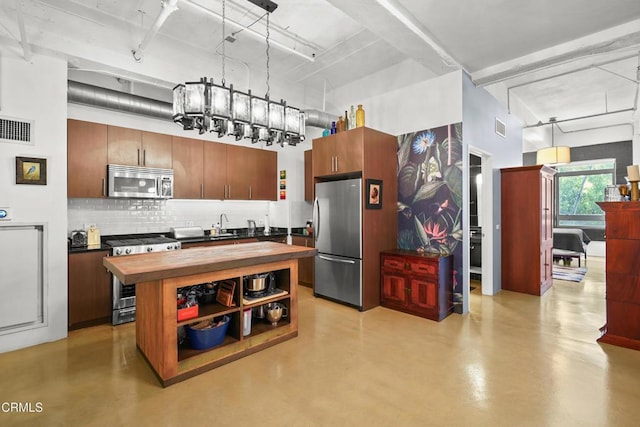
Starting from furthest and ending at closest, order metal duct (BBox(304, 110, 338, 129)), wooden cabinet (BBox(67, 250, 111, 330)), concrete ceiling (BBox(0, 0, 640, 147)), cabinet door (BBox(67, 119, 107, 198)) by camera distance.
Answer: metal duct (BBox(304, 110, 338, 129)) → cabinet door (BBox(67, 119, 107, 198)) → wooden cabinet (BBox(67, 250, 111, 330)) → concrete ceiling (BBox(0, 0, 640, 147))

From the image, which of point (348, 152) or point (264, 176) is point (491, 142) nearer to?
point (348, 152)

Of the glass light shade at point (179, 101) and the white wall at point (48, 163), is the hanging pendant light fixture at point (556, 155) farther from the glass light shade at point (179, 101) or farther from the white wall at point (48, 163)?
the white wall at point (48, 163)

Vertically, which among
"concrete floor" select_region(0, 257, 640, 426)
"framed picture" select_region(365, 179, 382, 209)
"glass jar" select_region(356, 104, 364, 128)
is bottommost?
"concrete floor" select_region(0, 257, 640, 426)

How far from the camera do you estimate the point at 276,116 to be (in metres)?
3.17

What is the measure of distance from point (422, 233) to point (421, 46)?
94.4 inches

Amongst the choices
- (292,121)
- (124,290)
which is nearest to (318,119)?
(292,121)

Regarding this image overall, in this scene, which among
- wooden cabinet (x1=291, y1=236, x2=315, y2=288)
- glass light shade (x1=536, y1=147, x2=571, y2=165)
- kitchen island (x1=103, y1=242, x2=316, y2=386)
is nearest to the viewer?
kitchen island (x1=103, y1=242, x2=316, y2=386)

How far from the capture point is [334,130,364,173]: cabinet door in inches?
169

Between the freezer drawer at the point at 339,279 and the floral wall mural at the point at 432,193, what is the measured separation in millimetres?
920

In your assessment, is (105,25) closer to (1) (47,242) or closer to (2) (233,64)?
(2) (233,64)

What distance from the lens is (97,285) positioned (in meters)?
3.72

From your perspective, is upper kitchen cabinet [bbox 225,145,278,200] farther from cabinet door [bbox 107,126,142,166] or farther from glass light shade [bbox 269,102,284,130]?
A: glass light shade [bbox 269,102,284,130]

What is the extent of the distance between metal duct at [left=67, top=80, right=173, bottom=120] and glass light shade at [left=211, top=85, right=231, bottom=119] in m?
2.33

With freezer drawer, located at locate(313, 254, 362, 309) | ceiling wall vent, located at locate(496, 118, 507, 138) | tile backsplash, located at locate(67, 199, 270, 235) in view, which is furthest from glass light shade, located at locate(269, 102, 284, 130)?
ceiling wall vent, located at locate(496, 118, 507, 138)
